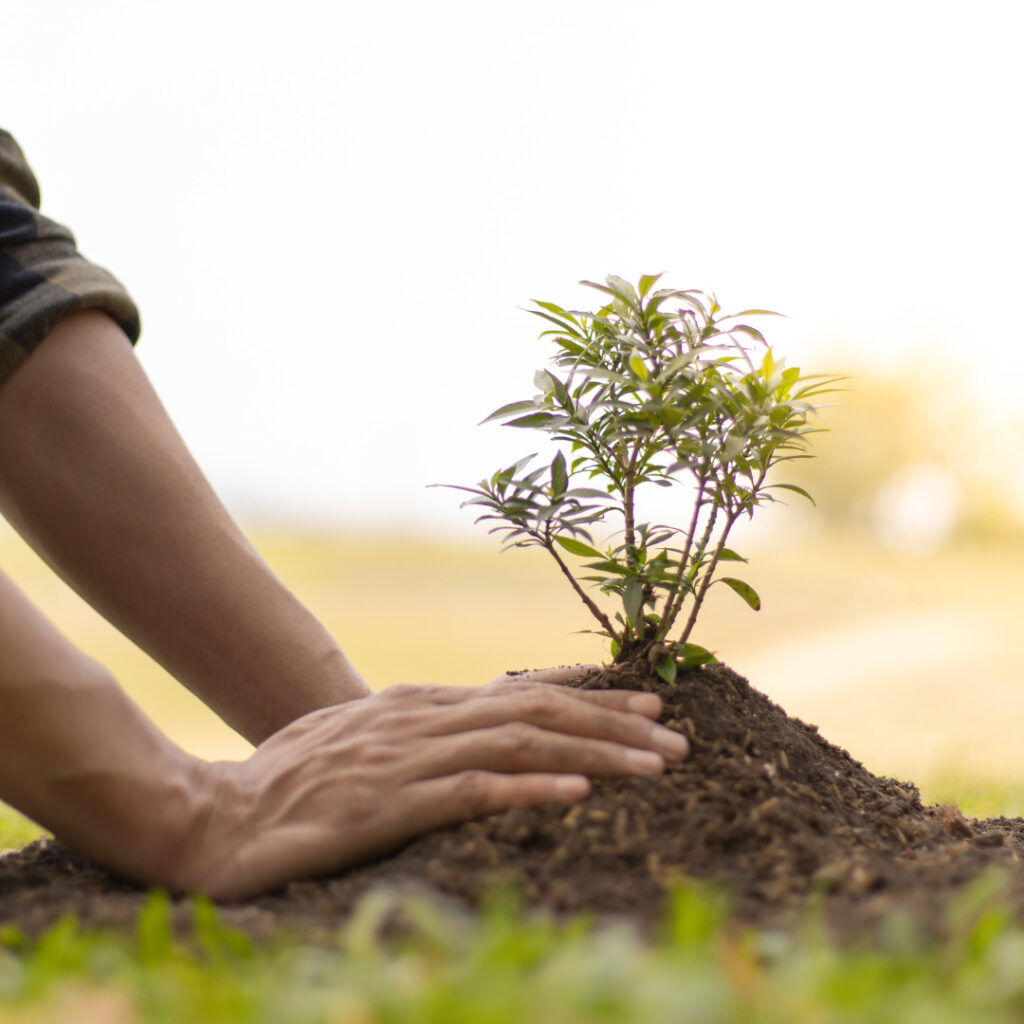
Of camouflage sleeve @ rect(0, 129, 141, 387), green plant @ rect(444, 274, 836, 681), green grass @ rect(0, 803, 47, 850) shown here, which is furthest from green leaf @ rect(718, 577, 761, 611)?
green grass @ rect(0, 803, 47, 850)

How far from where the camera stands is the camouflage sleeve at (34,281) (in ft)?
6.52

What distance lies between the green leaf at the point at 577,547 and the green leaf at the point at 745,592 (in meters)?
0.28

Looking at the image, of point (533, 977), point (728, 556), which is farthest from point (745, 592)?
point (533, 977)

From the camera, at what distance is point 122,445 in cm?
209

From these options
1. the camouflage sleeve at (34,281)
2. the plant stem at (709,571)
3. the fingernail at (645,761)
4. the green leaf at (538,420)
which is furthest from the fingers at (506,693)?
the camouflage sleeve at (34,281)

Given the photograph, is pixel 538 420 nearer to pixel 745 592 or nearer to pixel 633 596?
pixel 633 596

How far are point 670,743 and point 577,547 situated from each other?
1.33 feet

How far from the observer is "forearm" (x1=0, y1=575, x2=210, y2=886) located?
1485 mm

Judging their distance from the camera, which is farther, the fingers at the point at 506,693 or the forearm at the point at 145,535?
the forearm at the point at 145,535

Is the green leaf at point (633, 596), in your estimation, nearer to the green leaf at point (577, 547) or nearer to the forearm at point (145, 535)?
the green leaf at point (577, 547)

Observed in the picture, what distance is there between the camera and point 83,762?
1.51 meters

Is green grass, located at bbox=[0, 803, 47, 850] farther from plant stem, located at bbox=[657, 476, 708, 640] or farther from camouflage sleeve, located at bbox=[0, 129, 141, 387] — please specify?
plant stem, located at bbox=[657, 476, 708, 640]

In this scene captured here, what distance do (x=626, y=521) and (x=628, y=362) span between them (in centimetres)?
32

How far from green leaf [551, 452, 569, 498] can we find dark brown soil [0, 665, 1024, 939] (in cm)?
39
